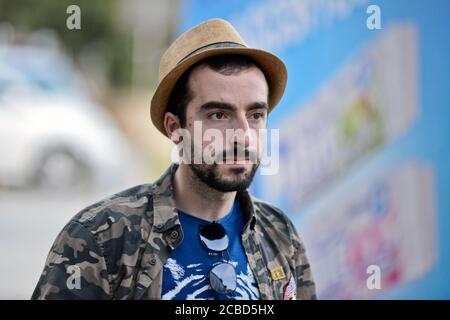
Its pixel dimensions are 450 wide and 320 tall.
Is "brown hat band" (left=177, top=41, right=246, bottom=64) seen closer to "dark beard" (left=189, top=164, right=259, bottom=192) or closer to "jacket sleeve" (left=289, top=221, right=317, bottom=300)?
"dark beard" (left=189, top=164, right=259, bottom=192)

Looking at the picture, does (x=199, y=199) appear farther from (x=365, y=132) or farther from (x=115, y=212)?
(x=365, y=132)

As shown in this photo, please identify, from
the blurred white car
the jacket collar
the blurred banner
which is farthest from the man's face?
the blurred white car

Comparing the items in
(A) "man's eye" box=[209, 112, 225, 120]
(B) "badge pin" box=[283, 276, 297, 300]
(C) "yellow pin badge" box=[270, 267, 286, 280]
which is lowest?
(B) "badge pin" box=[283, 276, 297, 300]

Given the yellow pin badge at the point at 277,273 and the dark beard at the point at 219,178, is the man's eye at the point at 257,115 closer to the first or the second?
the dark beard at the point at 219,178

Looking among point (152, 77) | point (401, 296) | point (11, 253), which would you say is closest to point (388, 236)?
point (401, 296)

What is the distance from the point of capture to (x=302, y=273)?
2.75 meters

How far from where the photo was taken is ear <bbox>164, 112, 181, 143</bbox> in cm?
267

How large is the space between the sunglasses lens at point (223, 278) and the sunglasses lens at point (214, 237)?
7 cm

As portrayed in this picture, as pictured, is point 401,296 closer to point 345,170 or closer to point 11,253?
point 345,170

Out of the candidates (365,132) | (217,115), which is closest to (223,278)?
(217,115)

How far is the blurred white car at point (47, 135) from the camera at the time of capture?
10492mm

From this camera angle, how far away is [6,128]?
403 inches

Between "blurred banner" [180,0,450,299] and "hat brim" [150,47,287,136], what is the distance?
2085 millimetres

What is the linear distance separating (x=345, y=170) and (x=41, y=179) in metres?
6.73
